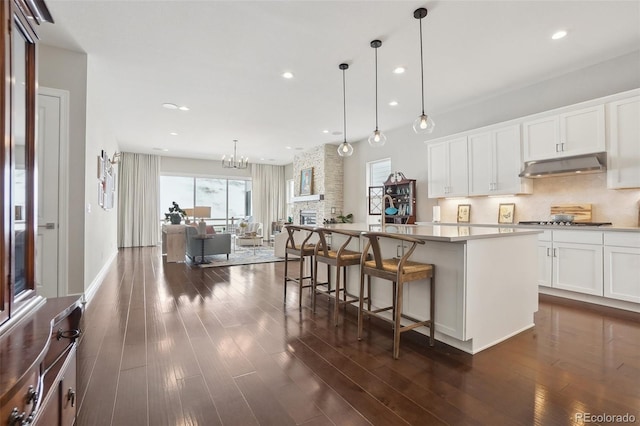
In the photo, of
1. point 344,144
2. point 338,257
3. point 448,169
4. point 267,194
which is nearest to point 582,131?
point 448,169

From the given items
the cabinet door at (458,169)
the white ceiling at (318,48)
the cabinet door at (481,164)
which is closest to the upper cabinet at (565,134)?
the cabinet door at (481,164)

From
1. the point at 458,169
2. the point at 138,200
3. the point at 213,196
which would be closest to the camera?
the point at 458,169

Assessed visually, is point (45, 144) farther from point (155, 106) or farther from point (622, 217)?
point (622, 217)

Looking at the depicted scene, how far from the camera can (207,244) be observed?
21.1ft

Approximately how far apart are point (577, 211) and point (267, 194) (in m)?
9.39

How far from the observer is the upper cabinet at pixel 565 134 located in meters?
3.69

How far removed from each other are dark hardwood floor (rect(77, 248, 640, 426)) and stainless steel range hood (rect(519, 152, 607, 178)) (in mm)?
1707

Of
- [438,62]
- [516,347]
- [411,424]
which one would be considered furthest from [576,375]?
[438,62]

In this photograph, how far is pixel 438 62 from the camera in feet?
12.5

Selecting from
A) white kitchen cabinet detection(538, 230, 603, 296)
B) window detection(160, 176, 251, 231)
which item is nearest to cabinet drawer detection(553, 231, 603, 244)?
white kitchen cabinet detection(538, 230, 603, 296)

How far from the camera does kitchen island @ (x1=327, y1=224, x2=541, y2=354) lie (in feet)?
7.50

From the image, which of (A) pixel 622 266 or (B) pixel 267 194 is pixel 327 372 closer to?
(A) pixel 622 266

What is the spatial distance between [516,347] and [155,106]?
6.22 metres

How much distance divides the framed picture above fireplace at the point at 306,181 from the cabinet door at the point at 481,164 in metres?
4.75
